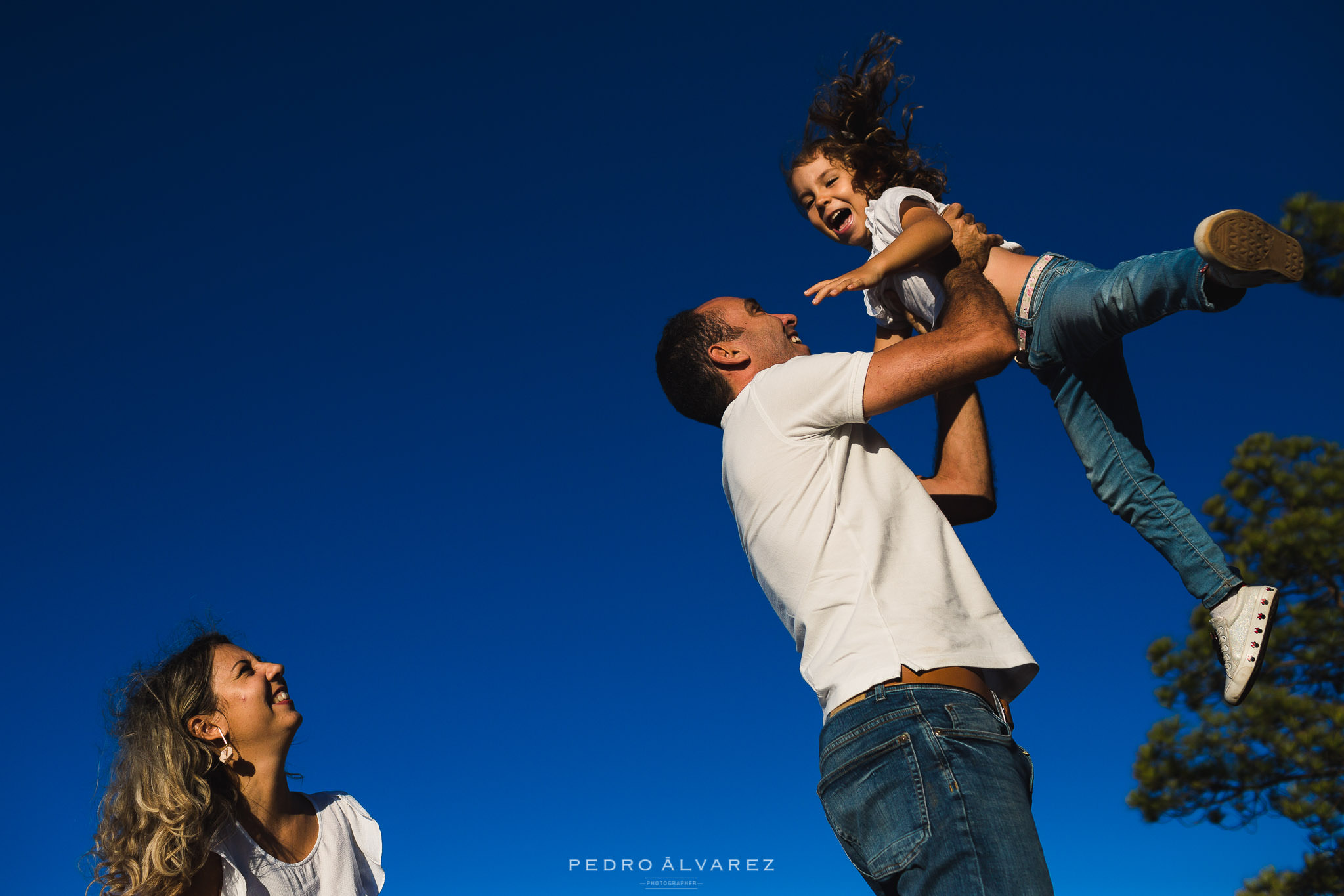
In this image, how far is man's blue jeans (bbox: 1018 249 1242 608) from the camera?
3.14 m

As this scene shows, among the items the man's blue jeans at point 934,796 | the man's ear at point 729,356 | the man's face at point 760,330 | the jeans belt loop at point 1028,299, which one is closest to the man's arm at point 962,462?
the jeans belt loop at point 1028,299

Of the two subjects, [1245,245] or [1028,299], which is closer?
[1245,245]

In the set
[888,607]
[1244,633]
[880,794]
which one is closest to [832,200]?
[1244,633]

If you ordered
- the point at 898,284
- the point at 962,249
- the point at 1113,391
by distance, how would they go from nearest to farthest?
1. the point at 962,249
2. the point at 1113,391
3. the point at 898,284

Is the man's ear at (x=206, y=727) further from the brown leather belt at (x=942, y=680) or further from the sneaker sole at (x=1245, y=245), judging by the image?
the sneaker sole at (x=1245, y=245)

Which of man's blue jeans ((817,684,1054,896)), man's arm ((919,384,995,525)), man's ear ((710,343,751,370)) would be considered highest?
man's ear ((710,343,751,370))

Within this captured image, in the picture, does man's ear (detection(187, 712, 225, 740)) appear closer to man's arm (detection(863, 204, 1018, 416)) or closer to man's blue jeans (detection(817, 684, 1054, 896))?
man's blue jeans (detection(817, 684, 1054, 896))

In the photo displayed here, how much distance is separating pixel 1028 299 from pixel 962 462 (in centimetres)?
69

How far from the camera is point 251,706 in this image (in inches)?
152

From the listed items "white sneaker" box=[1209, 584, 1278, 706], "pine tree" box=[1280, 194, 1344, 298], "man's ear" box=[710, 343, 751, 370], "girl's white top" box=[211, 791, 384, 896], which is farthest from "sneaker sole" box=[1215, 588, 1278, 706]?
"pine tree" box=[1280, 194, 1344, 298]

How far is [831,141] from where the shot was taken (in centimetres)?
438

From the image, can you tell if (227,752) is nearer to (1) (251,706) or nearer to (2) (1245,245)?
(1) (251,706)

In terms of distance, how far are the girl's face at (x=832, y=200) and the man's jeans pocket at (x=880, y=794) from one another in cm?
246

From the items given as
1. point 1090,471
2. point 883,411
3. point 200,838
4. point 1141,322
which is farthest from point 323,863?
point 1141,322
